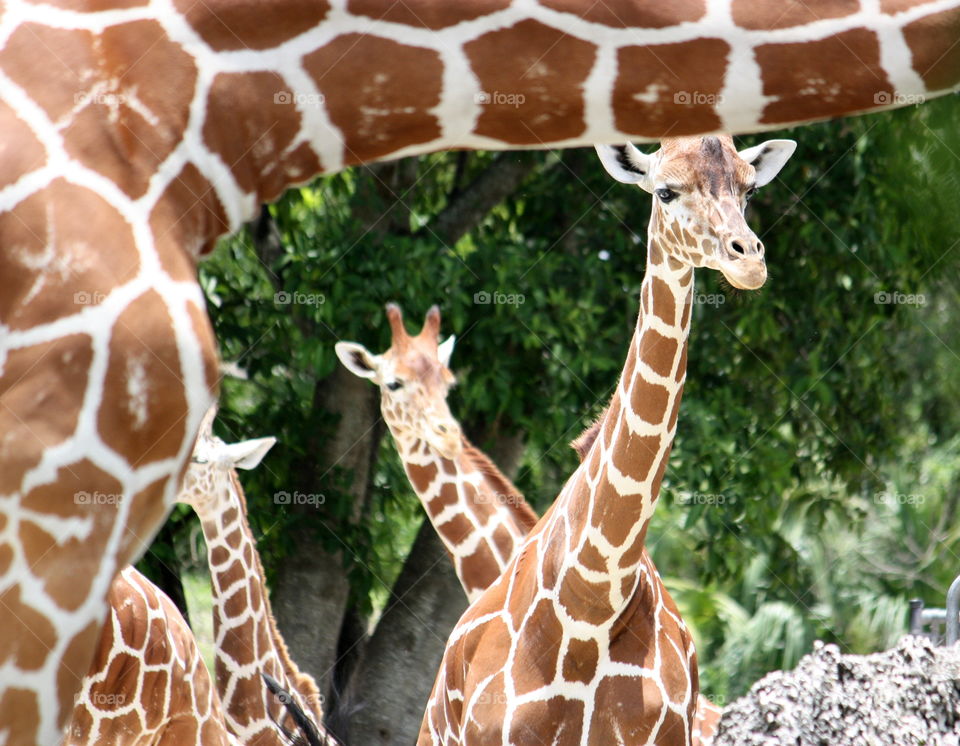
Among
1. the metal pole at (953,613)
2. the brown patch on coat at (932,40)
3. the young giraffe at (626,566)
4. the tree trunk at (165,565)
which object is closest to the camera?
the brown patch on coat at (932,40)

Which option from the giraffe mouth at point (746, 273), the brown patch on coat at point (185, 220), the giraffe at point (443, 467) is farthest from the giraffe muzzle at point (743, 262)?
the giraffe at point (443, 467)

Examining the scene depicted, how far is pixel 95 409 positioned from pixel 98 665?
12.3 feet

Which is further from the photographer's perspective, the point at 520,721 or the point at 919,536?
the point at 919,536

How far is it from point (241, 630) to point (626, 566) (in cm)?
285

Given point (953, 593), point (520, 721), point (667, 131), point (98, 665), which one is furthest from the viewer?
point (98, 665)

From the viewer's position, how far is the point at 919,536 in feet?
48.9

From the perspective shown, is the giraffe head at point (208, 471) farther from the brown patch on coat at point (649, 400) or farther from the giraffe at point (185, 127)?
the giraffe at point (185, 127)

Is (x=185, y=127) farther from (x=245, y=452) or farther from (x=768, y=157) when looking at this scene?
(x=245, y=452)

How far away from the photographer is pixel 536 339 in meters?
7.57

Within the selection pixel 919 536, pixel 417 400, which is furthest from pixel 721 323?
pixel 919 536

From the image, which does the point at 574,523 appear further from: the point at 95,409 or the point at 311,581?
the point at 311,581

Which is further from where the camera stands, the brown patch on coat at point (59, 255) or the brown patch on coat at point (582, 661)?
the brown patch on coat at point (582, 661)

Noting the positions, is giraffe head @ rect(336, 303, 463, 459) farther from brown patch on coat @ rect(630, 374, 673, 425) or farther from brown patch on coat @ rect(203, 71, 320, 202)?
brown patch on coat @ rect(203, 71, 320, 202)

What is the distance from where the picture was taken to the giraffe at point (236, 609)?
6.15 meters
